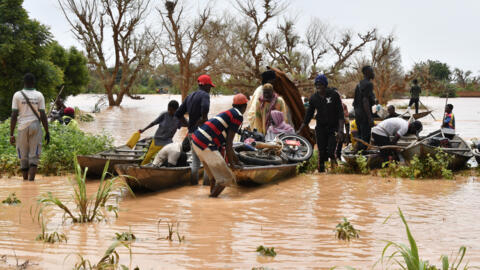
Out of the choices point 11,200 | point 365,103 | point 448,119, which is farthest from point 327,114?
point 11,200

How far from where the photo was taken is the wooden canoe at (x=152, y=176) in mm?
7488

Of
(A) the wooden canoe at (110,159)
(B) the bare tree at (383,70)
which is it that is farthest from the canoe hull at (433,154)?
(B) the bare tree at (383,70)

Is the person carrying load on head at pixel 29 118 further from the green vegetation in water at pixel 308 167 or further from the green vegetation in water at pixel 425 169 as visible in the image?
the green vegetation in water at pixel 425 169

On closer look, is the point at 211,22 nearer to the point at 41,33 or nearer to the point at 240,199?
the point at 41,33

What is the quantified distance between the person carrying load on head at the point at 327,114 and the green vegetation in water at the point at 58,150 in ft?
14.9

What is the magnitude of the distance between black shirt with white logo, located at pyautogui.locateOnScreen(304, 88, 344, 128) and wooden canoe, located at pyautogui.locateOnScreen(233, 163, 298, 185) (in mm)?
1077

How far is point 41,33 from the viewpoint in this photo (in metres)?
19.5

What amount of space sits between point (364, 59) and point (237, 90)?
11634 millimetres

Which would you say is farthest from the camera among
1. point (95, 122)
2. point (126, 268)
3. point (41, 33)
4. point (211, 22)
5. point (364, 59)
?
point (364, 59)

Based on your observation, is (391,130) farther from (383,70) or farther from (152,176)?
(383,70)

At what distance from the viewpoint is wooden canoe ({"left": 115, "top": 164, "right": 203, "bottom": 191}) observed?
24.6ft

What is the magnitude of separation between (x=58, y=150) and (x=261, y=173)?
4610 millimetres

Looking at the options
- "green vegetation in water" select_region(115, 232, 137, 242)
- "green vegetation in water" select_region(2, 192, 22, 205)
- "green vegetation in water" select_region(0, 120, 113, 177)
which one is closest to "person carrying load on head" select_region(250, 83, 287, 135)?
"green vegetation in water" select_region(0, 120, 113, 177)

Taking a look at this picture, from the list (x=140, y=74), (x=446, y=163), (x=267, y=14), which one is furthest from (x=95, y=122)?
(x=446, y=163)
